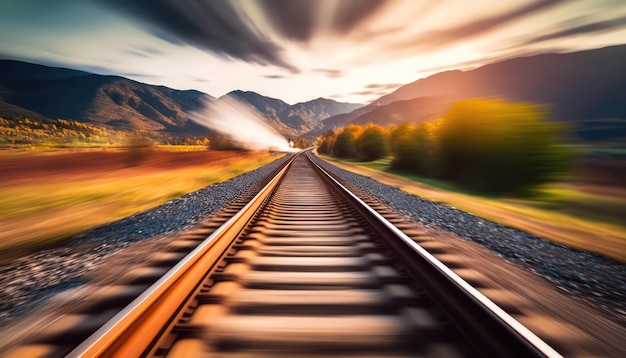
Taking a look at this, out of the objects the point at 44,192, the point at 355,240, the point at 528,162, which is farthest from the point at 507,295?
the point at 44,192

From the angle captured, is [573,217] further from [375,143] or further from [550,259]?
[375,143]

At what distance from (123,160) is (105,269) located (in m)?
27.4

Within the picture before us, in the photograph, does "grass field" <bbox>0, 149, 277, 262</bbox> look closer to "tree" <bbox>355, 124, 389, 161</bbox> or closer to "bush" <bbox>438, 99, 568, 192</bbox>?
"bush" <bbox>438, 99, 568, 192</bbox>

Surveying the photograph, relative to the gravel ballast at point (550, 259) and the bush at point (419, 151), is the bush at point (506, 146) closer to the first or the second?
the bush at point (419, 151)

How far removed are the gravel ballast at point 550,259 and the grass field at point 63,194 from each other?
820cm

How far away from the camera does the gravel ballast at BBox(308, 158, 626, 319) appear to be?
11.4 feet

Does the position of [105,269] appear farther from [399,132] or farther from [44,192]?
[399,132]

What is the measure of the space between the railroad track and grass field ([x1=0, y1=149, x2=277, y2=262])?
464 cm

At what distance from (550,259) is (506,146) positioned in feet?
36.2

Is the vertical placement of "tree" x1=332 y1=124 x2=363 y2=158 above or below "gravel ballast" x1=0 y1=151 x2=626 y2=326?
above

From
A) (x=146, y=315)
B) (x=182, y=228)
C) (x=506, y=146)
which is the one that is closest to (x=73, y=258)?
(x=182, y=228)

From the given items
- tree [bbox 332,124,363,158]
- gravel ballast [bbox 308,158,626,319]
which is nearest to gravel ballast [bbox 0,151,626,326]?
gravel ballast [bbox 308,158,626,319]

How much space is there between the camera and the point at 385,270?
3.39 metres

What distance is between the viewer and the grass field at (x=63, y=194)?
283 inches
